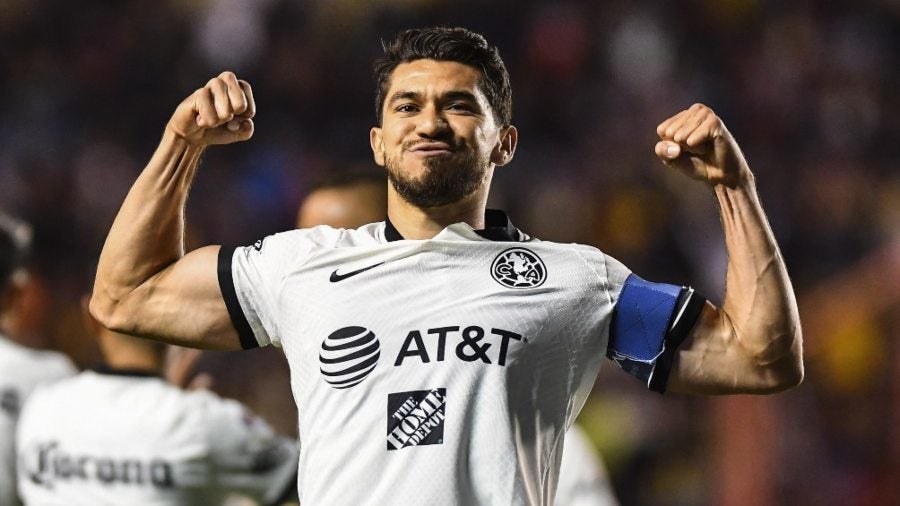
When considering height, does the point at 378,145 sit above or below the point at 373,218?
above

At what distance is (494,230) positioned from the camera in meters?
3.02

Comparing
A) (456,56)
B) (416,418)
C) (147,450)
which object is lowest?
(147,450)

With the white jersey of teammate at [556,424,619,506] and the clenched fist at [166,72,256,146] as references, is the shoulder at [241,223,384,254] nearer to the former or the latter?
the clenched fist at [166,72,256,146]

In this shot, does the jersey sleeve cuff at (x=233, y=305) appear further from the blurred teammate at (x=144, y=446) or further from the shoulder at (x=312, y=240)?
the blurred teammate at (x=144, y=446)

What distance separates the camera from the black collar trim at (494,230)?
301 cm

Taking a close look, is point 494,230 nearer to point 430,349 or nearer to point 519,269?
point 519,269

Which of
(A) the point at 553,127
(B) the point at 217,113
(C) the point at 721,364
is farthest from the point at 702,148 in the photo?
(A) the point at 553,127

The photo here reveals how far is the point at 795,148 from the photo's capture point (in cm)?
815

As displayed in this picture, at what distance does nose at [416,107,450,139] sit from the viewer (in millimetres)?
2936

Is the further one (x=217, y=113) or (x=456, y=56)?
(x=456, y=56)

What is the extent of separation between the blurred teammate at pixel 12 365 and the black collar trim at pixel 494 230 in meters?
2.84

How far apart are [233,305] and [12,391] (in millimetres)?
2753

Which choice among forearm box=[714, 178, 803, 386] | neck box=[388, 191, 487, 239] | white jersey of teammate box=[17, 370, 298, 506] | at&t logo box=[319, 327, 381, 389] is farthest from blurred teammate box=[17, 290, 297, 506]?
forearm box=[714, 178, 803, 386]

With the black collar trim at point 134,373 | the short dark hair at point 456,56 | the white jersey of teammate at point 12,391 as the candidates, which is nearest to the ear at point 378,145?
the short dark hair at point 456,56
